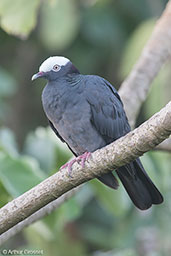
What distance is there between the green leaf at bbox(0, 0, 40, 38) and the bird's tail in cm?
155

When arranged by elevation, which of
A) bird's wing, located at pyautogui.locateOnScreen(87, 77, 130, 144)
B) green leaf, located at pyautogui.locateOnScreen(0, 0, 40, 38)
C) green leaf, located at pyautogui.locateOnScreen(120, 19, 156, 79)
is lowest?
green leaf, located at pyautogui.locateOnScreen(120, 19, 156, 79)

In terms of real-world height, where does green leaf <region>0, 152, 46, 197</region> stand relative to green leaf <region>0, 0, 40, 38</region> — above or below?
below

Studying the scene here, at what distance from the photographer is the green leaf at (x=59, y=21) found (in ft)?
19.1

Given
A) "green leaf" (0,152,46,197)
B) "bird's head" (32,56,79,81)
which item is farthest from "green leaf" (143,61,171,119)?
"green leaf" (0,152,46,197)

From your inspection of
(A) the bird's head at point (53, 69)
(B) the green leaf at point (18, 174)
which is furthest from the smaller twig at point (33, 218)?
(A) the bird's head at point (53, 69)

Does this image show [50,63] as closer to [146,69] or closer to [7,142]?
[7,142]

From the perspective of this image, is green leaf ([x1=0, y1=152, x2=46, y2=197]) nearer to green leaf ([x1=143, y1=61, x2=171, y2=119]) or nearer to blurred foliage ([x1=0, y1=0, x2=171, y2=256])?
blurred foliage ([x1=0, y1=0, x2=171, y2=256])

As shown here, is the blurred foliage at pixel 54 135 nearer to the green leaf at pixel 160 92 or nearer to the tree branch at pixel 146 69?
the green leaf at pixel 160 92

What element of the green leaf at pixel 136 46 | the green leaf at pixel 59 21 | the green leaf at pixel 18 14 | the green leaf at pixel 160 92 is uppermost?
the green leaf at pixel 18 14

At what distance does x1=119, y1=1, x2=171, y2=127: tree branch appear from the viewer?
438 cm

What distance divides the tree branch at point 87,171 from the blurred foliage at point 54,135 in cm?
43

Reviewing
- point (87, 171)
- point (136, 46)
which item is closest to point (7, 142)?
point (87, 171)

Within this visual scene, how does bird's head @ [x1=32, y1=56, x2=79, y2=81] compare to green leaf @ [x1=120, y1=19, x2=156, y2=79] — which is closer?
bird's head @ [x1=32, y1=56, x2=79, y2=81]

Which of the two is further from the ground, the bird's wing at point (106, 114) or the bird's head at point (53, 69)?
the bird's head at point (53, 69)
